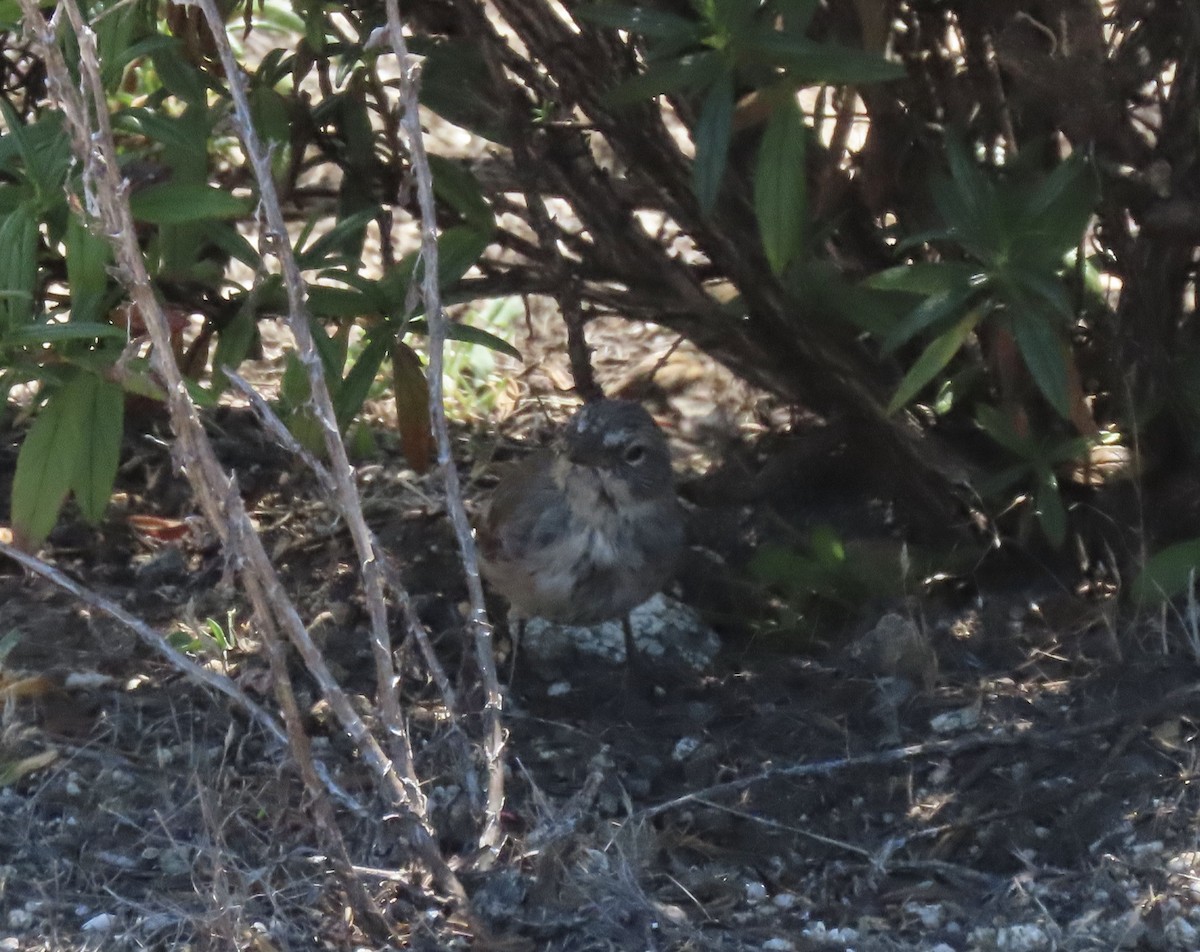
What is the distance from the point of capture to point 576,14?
3.54 meters

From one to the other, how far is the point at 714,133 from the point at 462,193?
81 cm

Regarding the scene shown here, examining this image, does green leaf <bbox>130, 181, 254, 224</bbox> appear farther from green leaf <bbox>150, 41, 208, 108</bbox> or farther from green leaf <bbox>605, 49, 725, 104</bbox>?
green leaf <bbox>605, 49, 725, 104</bbox>

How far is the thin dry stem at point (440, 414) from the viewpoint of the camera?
276 cm

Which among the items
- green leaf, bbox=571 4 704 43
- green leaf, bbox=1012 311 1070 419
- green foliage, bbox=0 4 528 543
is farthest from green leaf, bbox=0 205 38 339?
green leaf, bbox=1012 311 1070 419

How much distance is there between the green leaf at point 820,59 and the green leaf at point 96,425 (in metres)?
1.47

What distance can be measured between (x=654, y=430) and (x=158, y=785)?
77.3 inches

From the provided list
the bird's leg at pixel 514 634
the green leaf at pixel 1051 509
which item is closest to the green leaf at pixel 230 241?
the bird's leg at pixel 514 634

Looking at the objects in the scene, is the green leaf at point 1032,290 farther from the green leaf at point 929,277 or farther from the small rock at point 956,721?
the small rock at point 956,721

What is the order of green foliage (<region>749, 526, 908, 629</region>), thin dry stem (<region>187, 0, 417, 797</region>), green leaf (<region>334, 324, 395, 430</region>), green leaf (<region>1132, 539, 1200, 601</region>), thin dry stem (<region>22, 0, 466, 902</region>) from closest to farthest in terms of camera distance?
thin dry stem (<region>22, 0, 466, 902</region>), thin dry stem (<region>187, 0, 417, 797</region>), green leaf (<region>334, 324, 395, 430</region>), green leaf (<region>1132, 539, 1200, 601</region>), green foliage (<region>749, 526, 908, 629</region>)

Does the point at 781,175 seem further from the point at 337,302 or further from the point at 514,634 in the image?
the point at 514,634

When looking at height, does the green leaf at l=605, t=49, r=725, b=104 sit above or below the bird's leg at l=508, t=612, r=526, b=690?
above

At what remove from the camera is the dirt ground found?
3129 mm

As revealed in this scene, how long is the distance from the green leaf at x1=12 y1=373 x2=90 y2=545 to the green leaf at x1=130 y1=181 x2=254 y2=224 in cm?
40

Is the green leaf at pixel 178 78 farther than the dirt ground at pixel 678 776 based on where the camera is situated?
Yes
